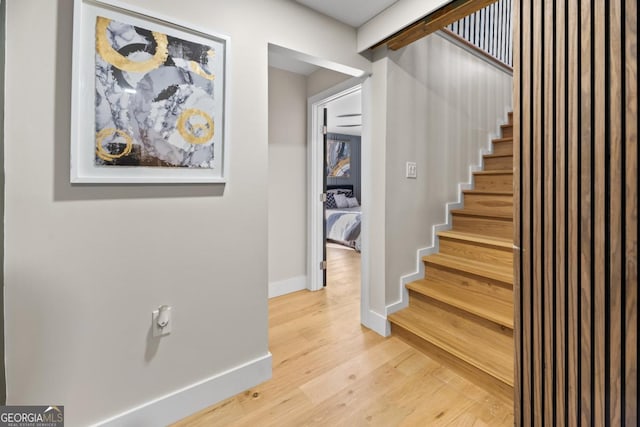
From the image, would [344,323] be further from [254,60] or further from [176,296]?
[254,60]

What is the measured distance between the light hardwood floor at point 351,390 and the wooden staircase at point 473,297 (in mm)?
117

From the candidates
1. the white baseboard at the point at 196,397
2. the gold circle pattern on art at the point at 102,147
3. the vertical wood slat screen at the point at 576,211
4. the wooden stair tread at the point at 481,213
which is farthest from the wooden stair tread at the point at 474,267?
the gold circle pattern on art at the point at 102,147

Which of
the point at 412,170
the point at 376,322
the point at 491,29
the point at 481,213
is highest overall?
the point at 491,29

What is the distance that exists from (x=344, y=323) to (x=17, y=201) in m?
2.06

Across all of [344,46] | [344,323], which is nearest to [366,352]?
[344,323]

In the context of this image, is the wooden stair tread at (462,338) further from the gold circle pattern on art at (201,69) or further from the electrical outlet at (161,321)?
the gold circle pattern on art at (201,69)

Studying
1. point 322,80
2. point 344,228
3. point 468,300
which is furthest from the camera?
point 344,228

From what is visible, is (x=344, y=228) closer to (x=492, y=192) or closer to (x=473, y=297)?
(x=492, y=192)

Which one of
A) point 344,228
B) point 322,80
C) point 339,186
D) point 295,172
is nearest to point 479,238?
point 295,172

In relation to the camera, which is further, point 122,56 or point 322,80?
point 322,80

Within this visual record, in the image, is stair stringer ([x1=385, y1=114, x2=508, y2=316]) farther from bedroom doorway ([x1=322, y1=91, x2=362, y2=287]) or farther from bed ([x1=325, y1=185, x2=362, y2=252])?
bed ([x1=325, y1=185, x2=362, y2=252])

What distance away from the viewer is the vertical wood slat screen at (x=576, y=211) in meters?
0.92

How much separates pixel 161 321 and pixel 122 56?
1.16 metres

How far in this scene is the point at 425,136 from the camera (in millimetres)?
2393
